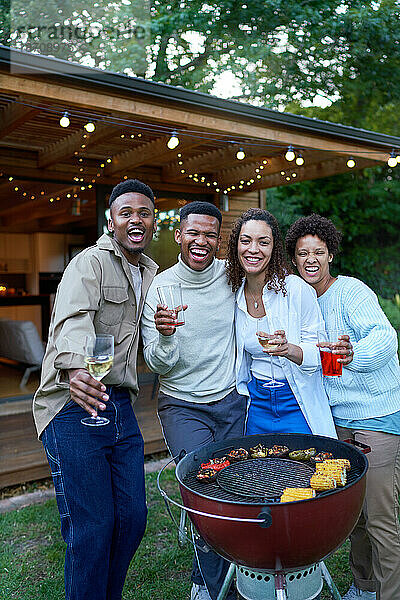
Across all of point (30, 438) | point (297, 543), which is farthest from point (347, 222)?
point (297, 543)

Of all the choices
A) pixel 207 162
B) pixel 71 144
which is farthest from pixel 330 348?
pixel 207 162

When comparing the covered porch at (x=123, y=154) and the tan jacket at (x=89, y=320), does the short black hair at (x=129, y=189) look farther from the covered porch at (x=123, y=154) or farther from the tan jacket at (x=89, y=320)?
the covered porch at (x=123, y=154)

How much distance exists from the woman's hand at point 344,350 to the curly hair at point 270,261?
40cm

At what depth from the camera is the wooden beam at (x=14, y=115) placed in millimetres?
4496

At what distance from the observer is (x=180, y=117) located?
184 inches

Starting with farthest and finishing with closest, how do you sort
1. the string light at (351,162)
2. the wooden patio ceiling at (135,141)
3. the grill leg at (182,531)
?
the string light at (351,162) < the wooden patio ceiling at (135,141) < the grill leg at (182,531)

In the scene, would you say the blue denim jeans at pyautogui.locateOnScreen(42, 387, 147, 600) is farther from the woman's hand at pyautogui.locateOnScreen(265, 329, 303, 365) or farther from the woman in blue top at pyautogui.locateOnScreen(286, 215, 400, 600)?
the woman in blue top at pyautogui.locateOnScreen(286, 215, 400, 600)

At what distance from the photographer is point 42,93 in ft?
12.6

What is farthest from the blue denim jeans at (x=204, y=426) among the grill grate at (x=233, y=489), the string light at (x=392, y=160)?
the string light at (x=392, y=160)

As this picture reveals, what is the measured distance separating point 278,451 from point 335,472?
15.0 inches

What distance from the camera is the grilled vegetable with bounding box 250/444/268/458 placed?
6.97 ft

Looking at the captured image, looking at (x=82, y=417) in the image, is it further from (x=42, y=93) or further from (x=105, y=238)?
(x=42, y=93)

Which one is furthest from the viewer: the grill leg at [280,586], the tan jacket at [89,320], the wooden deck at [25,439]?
the wooden deck at [25,439]

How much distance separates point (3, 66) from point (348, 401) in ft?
9.93
